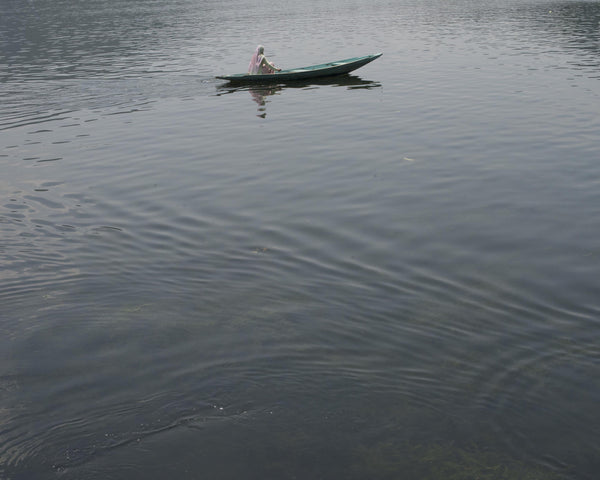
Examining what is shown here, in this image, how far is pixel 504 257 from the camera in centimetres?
961

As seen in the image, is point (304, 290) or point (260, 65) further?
point (260, 65)

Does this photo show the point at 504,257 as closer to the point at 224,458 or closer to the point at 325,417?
the point at 325,417

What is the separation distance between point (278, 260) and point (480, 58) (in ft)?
85.8

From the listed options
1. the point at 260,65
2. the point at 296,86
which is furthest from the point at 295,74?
the point at 260,65

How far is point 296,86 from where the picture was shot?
2684 cm

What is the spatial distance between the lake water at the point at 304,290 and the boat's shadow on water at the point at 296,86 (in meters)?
3.54

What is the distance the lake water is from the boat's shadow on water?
354 centimetres

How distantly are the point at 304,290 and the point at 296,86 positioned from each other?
1954cm

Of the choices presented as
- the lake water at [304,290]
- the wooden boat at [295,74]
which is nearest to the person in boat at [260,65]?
the wooden boat at [295,74]

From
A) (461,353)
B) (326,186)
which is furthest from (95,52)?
(461,353)

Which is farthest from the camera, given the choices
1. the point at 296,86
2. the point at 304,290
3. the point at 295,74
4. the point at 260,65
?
the point at 260,65

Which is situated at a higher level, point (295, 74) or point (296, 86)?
point (295, 74)

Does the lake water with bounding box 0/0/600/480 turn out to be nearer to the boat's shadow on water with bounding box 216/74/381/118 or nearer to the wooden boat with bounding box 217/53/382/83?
the boat's shadow on water with bounding box 216/74/381/118

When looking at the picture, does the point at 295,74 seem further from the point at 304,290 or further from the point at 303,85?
the point at 304,290
